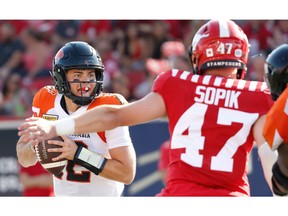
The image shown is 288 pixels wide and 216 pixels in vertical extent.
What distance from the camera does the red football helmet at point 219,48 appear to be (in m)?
4.99

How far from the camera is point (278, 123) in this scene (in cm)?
434

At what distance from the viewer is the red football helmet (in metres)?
4.99

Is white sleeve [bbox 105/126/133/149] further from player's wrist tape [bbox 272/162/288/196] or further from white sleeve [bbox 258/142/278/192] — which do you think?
player's wrist tape [bbox 272/162/288/196]

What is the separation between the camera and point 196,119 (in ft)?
15.5

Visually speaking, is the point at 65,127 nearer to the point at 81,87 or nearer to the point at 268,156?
the point at 81,87

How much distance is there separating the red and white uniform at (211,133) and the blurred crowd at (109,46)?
6.64m

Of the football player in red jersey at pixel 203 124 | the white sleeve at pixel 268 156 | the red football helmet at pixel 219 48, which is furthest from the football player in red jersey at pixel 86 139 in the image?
the white sleeve at pixel 268 156

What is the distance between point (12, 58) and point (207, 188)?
8644 millimetres

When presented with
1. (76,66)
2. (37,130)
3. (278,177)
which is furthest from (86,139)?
(278,177)

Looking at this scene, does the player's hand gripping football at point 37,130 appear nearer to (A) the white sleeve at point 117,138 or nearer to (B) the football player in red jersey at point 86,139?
(B) the football player in red jersey at point 86,139

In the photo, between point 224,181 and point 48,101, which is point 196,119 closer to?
point 224,181

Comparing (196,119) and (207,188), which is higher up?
(196,119)

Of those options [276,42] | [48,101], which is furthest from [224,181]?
[276,42]

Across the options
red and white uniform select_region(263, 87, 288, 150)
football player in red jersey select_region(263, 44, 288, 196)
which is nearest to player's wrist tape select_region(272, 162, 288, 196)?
football player in red jersey select_region(263, 44, 288, 196)
